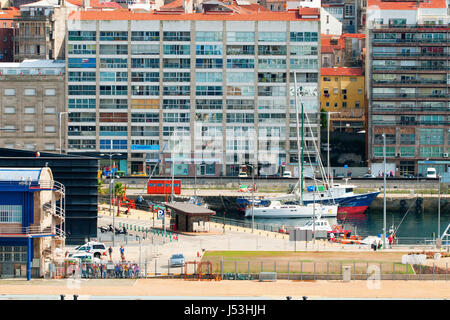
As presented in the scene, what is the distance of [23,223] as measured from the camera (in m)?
93.3

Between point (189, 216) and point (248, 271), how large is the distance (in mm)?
28040

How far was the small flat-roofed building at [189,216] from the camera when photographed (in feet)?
394

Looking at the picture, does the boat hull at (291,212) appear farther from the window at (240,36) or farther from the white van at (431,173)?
the window at (240,36)

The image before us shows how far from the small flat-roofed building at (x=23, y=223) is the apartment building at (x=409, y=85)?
110m

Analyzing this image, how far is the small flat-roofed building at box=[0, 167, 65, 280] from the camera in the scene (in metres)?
92.6

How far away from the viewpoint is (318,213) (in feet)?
516

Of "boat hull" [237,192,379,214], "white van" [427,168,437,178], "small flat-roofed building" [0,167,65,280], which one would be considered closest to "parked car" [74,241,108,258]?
"small flat-roofed building" [0,167,65,280]

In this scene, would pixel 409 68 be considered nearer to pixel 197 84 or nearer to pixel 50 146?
pixel 197 84

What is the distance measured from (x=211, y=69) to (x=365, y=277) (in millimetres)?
108019

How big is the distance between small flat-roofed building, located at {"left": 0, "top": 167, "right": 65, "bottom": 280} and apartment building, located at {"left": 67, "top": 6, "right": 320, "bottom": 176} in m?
101
